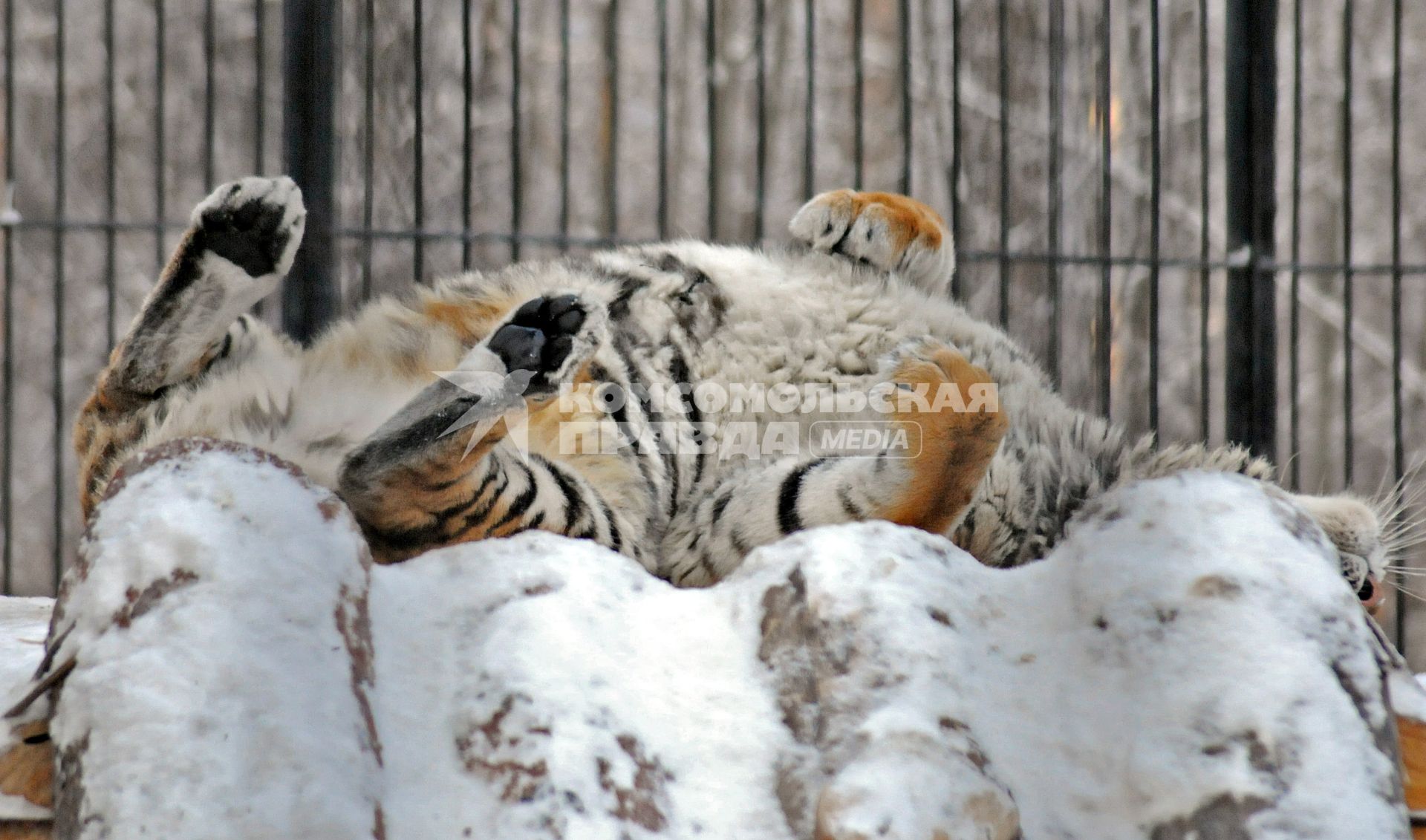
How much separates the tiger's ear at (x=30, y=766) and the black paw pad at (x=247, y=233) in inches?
22.5

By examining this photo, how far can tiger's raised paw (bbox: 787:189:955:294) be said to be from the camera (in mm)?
1548

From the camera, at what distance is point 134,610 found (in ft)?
2.25

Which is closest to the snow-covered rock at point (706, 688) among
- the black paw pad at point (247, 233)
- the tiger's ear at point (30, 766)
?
the tiger's ear at point (30, 766)

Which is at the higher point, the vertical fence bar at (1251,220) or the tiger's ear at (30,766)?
the vertical fence bar at (1251,220)

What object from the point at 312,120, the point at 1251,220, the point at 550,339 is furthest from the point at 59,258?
the point at 1251,220

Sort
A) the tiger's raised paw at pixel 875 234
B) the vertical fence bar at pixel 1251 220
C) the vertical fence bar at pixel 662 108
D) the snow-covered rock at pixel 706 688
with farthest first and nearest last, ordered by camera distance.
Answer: the vertical fence bar at pixel 1251 220, the vertical fence bar at pixel 662 108, the tiger's raised paw at pixel 875 234, the snow-covered rock at pixel 706 688

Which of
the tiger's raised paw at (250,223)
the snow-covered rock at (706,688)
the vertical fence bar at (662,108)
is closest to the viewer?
the snow-covered rock at (706,688)

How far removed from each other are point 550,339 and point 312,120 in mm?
1012

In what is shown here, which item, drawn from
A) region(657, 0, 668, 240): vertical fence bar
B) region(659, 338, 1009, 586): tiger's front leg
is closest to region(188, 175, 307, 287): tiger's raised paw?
region(659, 338, 1009, 586): tiger's front leg

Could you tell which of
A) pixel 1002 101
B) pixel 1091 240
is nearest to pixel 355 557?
pixel 1002 101

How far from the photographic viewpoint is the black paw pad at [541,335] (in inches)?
39.3

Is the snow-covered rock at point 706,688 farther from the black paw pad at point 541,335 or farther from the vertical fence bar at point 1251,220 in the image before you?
the vertical fence bar at point 1251,220

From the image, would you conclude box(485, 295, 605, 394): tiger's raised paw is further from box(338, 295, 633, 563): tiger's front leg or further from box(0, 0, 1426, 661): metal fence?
box(0, 0, 1426, 661): metal fence

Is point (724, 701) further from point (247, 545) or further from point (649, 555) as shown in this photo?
point (649, 555)
